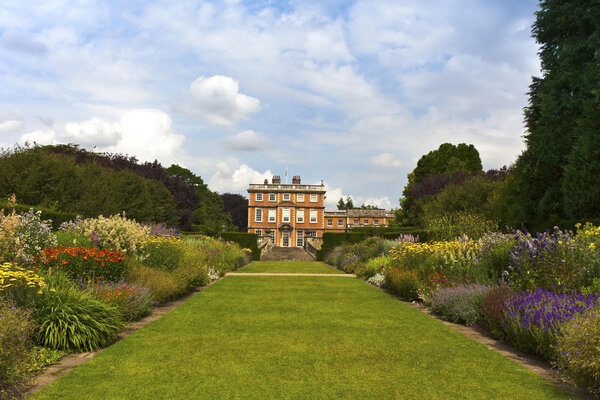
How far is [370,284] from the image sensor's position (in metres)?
15.6

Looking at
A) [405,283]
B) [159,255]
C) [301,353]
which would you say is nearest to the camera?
[301,353]

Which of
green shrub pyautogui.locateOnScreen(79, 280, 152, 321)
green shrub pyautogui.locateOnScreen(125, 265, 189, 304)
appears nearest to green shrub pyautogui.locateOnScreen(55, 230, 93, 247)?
green shrub pyautogui.locateOnScreen(125, 265, 189, 304)

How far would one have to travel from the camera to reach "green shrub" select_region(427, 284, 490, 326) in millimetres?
8562

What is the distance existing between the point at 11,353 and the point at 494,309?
7.02m

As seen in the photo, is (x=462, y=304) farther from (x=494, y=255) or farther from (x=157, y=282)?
(x=157, y=282)

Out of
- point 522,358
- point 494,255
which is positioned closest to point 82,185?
point 494,255

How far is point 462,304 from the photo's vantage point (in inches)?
347

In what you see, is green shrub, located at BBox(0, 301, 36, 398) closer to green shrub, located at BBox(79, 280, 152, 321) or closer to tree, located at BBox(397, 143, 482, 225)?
green shrub, located at BBox(79, 280, 152, 321)

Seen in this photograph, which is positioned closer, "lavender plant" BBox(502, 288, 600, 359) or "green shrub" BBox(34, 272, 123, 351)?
"lavender plant" BBox(502, 288, 600, 359)

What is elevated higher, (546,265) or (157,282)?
(546,265)

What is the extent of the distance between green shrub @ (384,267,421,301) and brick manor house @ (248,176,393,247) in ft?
182

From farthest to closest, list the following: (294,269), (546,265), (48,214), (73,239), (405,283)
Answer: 1. (294,269)
2. (48,214)
3. (405,283)
4. (73,239)
5. (546,265)

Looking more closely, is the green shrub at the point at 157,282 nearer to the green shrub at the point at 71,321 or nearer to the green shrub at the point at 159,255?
the green shrub at the point at 159,255

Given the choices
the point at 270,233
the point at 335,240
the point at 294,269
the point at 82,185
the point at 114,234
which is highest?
the point at 82,185
